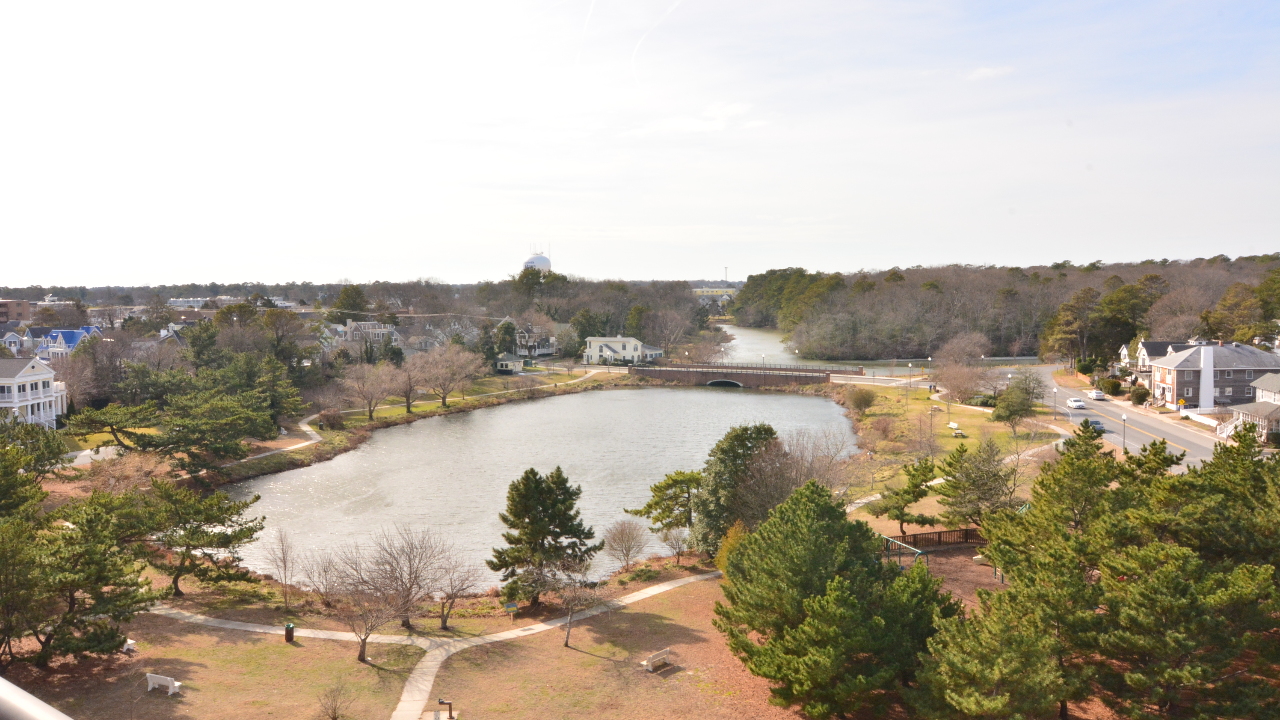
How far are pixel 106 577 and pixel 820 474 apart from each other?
17455 mm

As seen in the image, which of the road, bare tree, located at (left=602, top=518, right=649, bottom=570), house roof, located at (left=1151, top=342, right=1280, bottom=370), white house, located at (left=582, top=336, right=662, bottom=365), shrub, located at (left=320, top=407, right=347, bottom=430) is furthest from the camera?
white house, located at (left=582, top=336, right=662, bottom=365)

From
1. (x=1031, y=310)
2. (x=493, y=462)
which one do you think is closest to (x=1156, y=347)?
(x=1031, y=310)

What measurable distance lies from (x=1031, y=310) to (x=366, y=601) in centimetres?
7415

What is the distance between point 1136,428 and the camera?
123 ft

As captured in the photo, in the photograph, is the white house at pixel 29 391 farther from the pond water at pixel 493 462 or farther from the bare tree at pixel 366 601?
the bare tree at pixel 366 601

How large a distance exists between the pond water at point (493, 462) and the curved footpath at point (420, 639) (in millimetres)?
4929

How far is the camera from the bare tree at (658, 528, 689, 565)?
23.6 meters

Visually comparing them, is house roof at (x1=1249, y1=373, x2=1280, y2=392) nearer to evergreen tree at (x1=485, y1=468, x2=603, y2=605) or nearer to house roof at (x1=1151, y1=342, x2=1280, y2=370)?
house roof at (x1=1151, y1=342, x2=1280, y2=370)

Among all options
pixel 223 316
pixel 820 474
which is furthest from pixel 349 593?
pixel 223 316

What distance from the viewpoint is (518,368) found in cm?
6606

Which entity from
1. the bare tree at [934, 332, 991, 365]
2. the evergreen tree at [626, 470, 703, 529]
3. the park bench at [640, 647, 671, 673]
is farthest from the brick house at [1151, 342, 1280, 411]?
the park bench at [640, 647, 671, 673]

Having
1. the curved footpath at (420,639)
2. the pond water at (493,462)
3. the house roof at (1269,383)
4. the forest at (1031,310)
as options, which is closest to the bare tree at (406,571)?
the curved footpath at (420,639)

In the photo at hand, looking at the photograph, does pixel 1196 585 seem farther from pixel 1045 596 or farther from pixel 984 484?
pixel 984 484

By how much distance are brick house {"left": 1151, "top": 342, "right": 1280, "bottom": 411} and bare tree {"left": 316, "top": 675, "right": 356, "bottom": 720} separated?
139 feet
